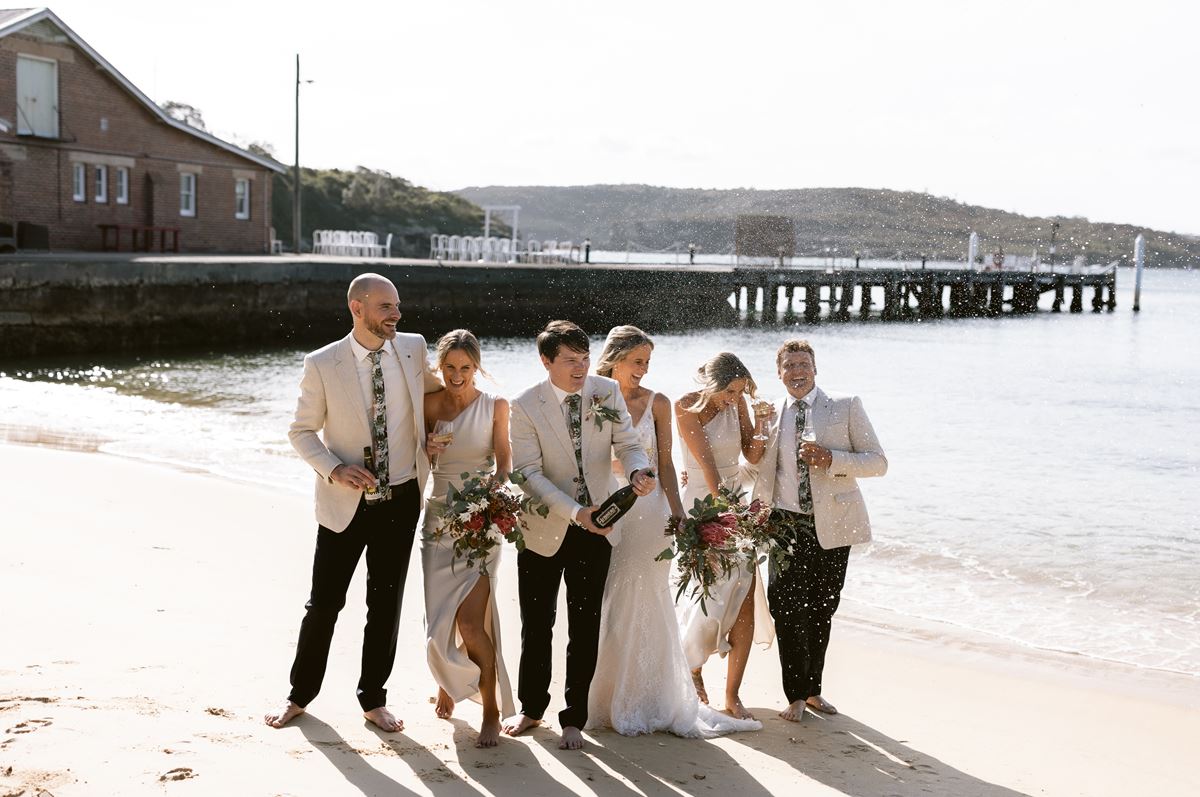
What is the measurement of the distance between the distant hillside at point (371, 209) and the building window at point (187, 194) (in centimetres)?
3068

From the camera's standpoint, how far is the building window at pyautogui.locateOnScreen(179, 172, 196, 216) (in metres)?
38.7

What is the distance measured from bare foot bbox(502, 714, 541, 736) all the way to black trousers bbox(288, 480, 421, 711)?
1.73 ft

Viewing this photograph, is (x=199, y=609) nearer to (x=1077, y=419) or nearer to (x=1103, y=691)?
(x=1103, y=691)

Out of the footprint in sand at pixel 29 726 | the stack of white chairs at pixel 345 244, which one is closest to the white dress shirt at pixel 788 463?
the footprint in sand at pixel 29 726

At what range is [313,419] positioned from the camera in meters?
4.81

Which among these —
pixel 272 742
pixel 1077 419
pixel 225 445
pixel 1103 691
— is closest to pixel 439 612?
pixel 272 742

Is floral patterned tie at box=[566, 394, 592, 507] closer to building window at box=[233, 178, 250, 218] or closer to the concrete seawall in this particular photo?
the concrete seawall

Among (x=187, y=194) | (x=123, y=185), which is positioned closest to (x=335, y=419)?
(x=123, y=185)

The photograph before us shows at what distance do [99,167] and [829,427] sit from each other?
35.4 metres

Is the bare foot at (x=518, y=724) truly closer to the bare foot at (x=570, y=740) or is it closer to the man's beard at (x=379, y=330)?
the bare foot at (x=570, y=740)

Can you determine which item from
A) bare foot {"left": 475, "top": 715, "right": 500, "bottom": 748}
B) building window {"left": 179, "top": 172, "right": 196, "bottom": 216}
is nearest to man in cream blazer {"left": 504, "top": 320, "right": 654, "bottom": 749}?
bare foot {"left": 475, "top": 715, "right": 500, "bottom": 748}

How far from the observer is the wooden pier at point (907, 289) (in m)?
54.3

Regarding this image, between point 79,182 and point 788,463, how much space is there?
3473 cm

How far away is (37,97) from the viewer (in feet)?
112
